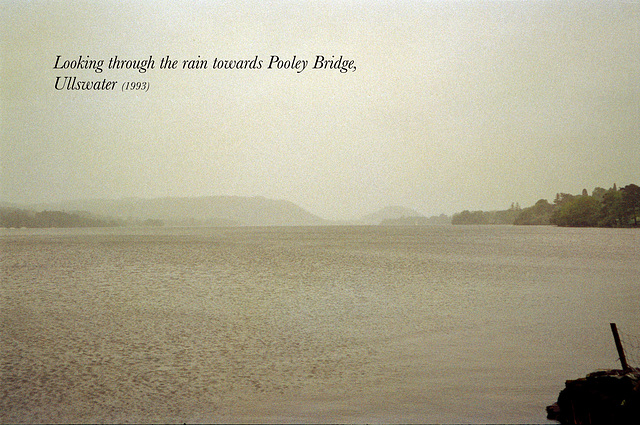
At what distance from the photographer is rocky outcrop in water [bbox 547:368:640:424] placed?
8.40 m

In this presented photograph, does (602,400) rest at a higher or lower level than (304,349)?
higher

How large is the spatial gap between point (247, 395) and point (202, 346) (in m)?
5.44

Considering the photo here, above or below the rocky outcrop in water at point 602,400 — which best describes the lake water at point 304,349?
below

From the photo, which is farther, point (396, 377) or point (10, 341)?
point (10, 341)

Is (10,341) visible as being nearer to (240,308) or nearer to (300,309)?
(240,308)

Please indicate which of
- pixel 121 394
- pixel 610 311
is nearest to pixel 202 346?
pixel 121 394

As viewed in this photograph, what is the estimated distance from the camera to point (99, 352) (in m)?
15.6

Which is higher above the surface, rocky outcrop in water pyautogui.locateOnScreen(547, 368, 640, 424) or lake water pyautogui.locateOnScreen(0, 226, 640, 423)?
rocky outcrop in water pyautogui.locateOnScreen(547, 368, 640, 424)

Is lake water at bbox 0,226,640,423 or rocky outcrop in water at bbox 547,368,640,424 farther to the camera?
lake water at bbox 0,226,640,423

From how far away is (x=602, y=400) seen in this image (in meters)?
8.64

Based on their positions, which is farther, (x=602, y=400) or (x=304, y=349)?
(x=304, y=349)

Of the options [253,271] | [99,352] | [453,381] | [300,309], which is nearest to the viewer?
[453,381]

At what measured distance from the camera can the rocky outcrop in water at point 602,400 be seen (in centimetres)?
840

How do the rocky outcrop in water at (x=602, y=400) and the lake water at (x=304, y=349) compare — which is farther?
the lake water at (x=304, y=349)
